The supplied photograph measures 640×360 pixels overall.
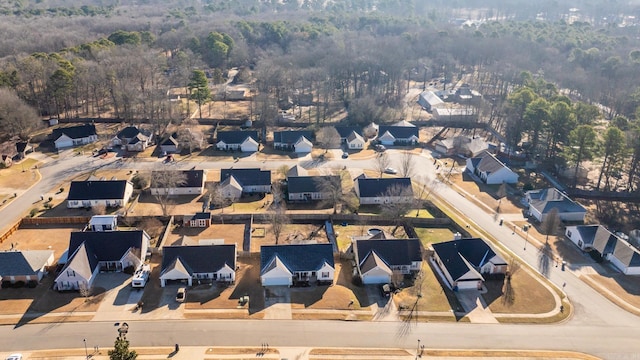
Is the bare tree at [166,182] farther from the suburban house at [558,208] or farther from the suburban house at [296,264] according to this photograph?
the suburban house at [558,208]

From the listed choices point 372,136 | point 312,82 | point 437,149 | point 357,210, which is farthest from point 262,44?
point 357,210

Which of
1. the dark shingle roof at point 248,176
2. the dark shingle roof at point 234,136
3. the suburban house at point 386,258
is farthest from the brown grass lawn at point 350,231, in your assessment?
the dark shingle roof at point 234,136

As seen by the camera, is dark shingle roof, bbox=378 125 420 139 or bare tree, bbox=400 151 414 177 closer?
bare tree, bbox=400 151 414 177

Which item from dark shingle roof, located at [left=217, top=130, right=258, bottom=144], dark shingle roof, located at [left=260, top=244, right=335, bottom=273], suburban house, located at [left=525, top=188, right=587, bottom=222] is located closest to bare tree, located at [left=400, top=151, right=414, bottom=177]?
suburban house, located at [left=525, top=188, right=587, bottom=222]

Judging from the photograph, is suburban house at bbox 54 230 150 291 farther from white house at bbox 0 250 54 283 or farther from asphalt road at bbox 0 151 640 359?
Answer: asphalt road at bbox 0 151 640 359

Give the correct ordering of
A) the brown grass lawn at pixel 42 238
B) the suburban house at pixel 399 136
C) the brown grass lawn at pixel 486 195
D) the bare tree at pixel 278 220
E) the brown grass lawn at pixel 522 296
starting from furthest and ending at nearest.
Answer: the suburban house at pixel 399 136 < the brown grass lawn at pixel 486 195 < the bare tree at pixel 278 220 < the brown grass lawn at pixel 42 238 < the brown grass lawn at pixel 522 296

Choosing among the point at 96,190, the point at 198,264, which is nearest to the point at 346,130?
the point at 96,190
